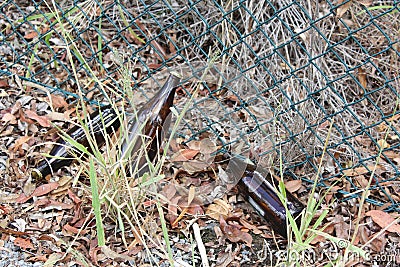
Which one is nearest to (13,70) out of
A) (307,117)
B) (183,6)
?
(183,6)

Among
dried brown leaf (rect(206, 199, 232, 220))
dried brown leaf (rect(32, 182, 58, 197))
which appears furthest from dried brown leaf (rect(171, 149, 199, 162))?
dried brown leaf (rect(32, 182, 58, 197))

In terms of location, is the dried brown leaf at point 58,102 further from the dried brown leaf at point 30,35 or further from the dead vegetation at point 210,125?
the dried brown leaf at point 30,35

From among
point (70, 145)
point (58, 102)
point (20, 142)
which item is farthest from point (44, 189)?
point (58, 102)

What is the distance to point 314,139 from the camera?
2.97 meters

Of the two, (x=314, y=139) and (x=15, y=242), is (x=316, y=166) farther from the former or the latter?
(x=15, y=242)

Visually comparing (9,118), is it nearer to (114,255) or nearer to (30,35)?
(30,35)

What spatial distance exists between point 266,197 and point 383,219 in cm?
51

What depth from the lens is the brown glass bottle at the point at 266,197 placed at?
270 cm

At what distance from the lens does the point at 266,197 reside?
2.74 metres

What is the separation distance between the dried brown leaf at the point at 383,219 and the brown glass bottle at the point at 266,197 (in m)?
0.32

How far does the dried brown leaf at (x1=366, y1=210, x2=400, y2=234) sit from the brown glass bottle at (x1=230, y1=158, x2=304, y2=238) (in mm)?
318

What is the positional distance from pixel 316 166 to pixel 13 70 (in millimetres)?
1625

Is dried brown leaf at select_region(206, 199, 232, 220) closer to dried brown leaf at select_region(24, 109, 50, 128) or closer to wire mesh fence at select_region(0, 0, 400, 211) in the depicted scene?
wire mesh fence at select_region(0, 0, 400, 211)

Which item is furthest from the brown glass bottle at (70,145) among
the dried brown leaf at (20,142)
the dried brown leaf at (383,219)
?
the dried brown leaf at (383,219)
